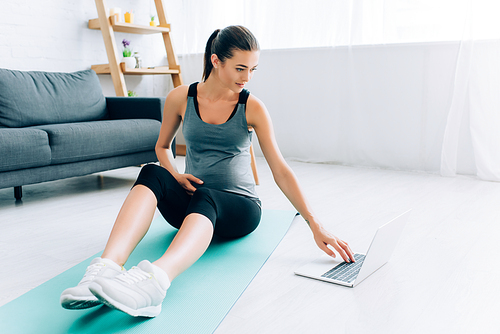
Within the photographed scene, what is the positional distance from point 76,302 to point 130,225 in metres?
0.27

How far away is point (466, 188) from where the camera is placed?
8.34 ft

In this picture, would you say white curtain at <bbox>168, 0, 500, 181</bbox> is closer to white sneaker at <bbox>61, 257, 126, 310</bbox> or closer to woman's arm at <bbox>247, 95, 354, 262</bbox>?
woman's arm at <bbox>247, 95, 354, 262</bbox>

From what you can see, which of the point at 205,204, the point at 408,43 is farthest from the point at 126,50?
the point at 205,204

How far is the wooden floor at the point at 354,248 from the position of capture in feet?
3.47

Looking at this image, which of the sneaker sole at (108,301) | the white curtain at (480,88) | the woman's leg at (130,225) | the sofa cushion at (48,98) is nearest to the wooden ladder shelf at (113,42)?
the sofa cushion at (48,98)

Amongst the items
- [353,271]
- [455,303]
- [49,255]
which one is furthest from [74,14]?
[455,303]

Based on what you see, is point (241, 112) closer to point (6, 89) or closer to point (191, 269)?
point (191, 269)

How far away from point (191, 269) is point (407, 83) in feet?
7.84

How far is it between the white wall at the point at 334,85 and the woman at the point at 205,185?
1.97 m

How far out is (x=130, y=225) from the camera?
45.8 inches

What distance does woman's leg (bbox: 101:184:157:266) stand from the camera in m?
1.10

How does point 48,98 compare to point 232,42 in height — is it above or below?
below

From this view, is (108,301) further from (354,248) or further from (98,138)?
(98,138)

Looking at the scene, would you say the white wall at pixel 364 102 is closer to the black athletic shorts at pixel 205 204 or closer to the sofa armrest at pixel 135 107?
the sofa armrest at pixel 135 107
